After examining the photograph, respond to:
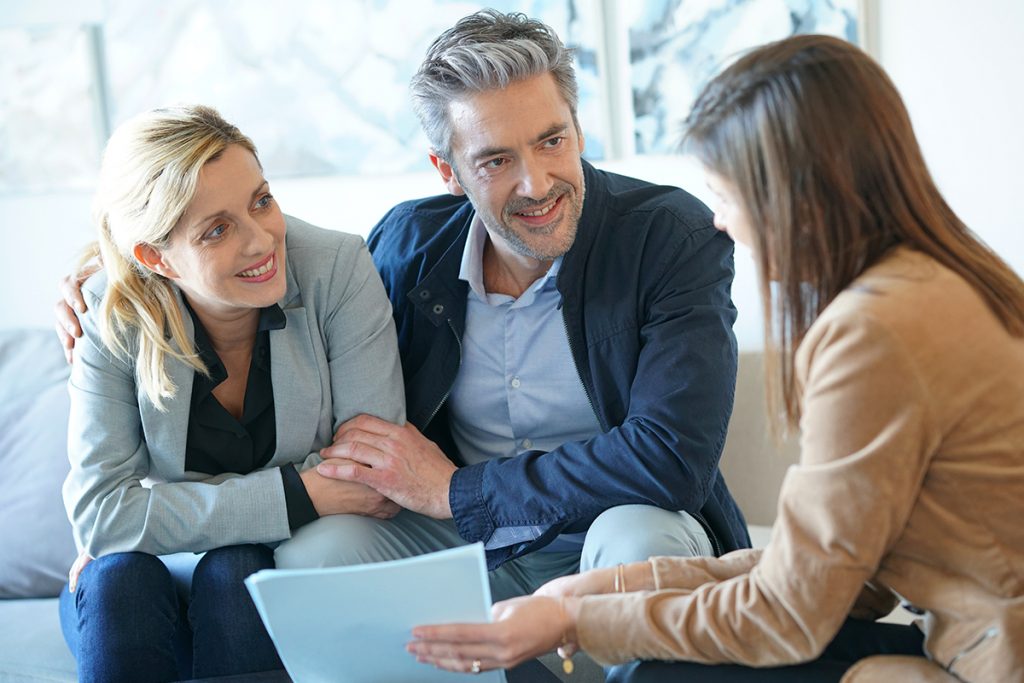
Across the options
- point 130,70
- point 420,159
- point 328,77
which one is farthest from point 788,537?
point 130,70

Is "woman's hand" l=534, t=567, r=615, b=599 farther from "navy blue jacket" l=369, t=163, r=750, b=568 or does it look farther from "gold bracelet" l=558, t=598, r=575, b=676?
"navy blue jacket" l=369, t=163, r=750, b=568

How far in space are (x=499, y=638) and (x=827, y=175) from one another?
0.61m

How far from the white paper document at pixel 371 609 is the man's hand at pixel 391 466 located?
518 mm

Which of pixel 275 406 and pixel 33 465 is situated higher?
pixel 275 406

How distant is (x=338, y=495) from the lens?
6.08 ft

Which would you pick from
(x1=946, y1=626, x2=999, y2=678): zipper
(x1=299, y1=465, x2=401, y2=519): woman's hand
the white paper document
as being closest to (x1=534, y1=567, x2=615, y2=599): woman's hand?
the white paper document

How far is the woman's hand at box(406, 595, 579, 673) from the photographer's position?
1.28 meters

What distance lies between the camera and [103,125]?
298 centimetres

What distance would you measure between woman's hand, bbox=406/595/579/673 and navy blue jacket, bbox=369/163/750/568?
44 centimetres

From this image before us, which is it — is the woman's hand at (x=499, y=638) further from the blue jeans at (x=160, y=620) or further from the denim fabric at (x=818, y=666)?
the blue jeans at (x=160, y=620)

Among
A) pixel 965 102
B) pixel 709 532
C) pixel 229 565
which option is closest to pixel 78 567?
pixel 229 565

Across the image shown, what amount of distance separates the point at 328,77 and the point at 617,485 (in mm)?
1475

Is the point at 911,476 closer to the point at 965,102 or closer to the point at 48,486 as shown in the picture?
the point at 965,102

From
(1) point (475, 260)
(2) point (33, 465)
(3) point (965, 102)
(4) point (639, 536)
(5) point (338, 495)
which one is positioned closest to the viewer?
(4) point (639, 536)
